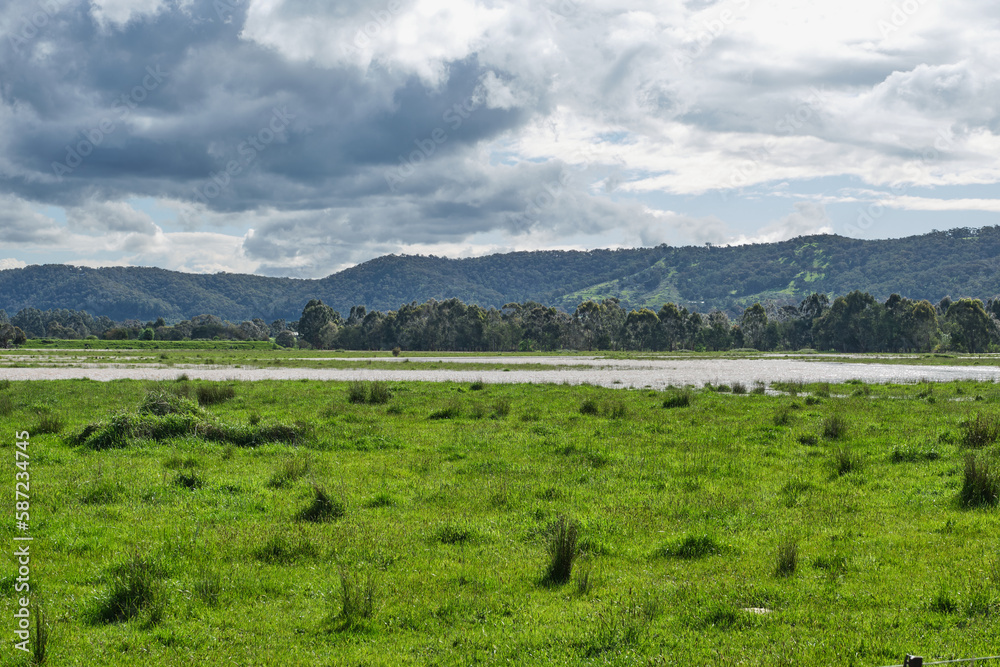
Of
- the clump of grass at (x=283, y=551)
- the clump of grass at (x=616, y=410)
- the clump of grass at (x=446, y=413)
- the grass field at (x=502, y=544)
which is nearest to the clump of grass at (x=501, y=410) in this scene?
the clump of grass at (x=446, y=413)

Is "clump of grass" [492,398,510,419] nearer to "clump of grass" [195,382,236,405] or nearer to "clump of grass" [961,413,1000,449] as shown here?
"clump of grass" [195,382,236,405]

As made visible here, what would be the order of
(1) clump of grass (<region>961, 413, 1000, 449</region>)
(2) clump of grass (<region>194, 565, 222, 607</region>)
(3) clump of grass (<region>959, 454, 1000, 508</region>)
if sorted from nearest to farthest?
(2) clump of grass (<region>194, 565, 222, 607</region>) < (3) clump of grass (<region>959, 454, 1000, 508</region>) < (1) clump of grass (<region>961, 413, 1000, 449</region>)

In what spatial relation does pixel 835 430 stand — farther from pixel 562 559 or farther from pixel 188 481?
pixel 188 481

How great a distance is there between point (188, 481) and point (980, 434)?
2355cm

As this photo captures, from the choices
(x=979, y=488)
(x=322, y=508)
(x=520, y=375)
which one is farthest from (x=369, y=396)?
(x=520, y=375)

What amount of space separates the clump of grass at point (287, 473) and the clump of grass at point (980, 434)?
65.8 feet

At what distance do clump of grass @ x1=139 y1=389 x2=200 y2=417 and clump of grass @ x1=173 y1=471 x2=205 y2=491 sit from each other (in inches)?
320

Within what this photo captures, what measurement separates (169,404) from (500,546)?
17.3 meters

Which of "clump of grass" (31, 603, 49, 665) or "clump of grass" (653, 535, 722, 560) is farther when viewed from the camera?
"clump of grass" (653, 535, 722, 560)

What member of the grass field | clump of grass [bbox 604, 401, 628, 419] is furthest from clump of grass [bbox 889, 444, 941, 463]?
clump of grass [bbox 604, 401, 628, 419]

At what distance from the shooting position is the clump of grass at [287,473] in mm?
16883

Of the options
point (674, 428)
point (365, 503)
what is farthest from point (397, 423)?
point (365, 503)

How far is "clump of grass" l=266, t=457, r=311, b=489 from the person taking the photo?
55.4 ft

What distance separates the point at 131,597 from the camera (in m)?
9.25
